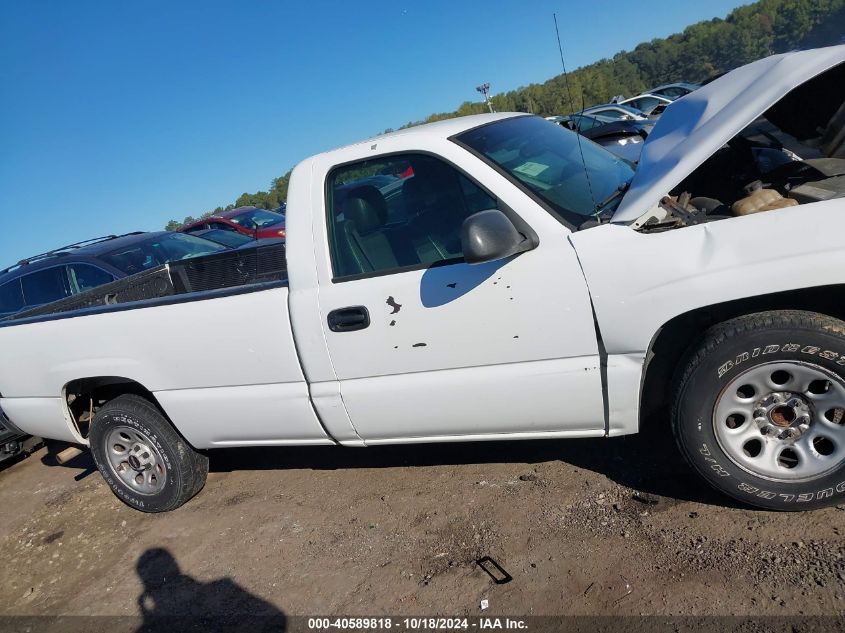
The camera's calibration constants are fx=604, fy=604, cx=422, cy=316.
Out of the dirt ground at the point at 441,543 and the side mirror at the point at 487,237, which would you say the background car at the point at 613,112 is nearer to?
the dirt ground at the point at 441,543

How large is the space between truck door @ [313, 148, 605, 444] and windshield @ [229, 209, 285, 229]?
12.3 metres

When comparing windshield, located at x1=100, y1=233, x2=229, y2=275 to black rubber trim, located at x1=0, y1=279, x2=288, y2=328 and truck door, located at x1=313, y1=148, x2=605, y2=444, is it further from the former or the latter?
truck door, located at x1=313, y1=148, x2=605, y2=444

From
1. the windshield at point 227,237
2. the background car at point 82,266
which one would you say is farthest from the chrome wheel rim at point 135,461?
the windshield at point 227,237

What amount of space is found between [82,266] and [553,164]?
6.69 meters

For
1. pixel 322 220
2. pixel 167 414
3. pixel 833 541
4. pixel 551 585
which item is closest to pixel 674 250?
pixel 833 541

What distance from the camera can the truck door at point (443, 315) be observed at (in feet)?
8.81

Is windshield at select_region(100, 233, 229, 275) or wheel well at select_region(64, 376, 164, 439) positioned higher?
windshield at select_region(100, 233, 229, 275)

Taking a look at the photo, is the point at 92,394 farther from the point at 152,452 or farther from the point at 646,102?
the point at 646,102

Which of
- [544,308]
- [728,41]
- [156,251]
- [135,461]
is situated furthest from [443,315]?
[728,41]

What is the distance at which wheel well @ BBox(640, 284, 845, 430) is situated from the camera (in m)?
2.49

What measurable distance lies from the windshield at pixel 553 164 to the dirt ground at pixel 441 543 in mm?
1443

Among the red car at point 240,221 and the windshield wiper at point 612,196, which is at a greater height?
the red car at point 240,221

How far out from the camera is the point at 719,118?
261 cm

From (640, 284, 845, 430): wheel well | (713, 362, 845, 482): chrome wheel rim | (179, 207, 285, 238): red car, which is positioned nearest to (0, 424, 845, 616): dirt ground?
(713, 362, 845, 482): chrome wheel rim
